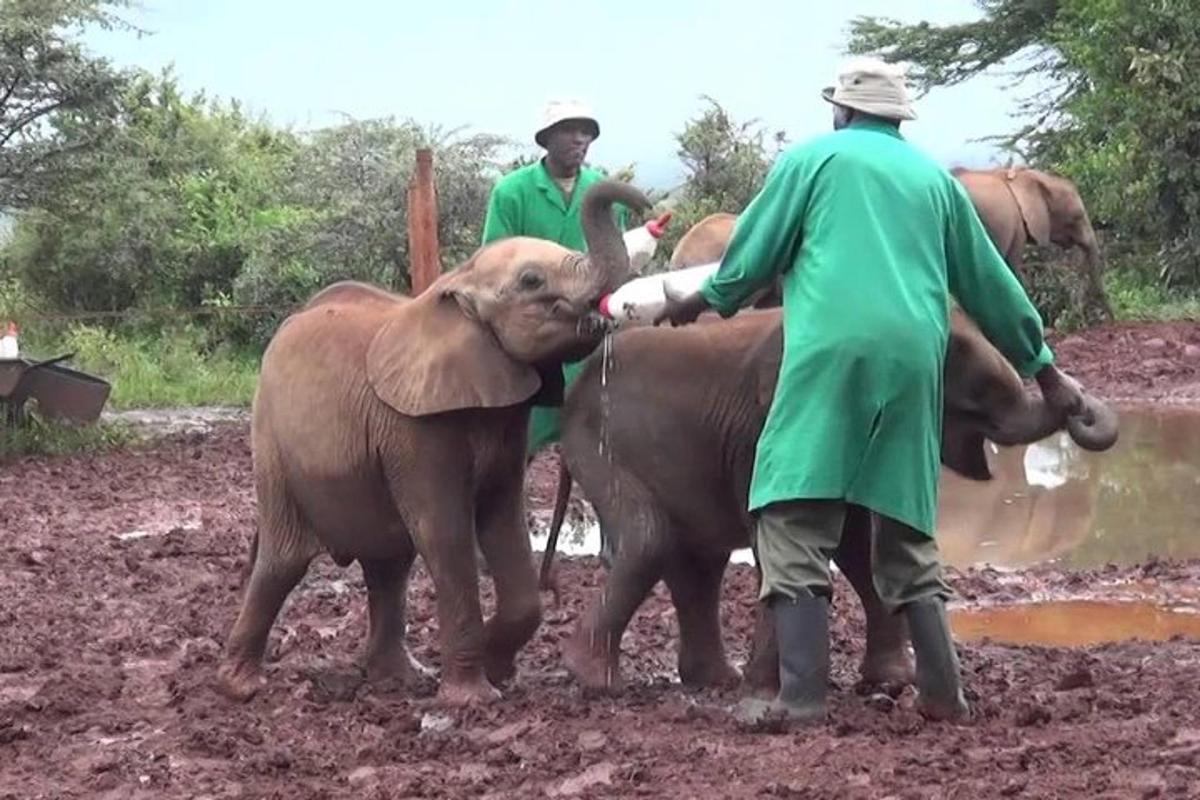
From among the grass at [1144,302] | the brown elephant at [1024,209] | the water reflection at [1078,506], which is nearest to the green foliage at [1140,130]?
the grass at [1144,302]

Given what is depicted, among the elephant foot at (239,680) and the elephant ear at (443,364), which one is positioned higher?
the elephant ear at (443,364)

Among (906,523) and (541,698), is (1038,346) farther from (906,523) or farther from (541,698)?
(541,698)

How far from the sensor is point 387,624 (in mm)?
7152

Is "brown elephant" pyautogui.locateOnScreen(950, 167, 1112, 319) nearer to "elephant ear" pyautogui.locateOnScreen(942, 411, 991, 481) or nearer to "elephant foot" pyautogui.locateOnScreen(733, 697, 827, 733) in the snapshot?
"elephant ear" pyautogui.locateOnScreen(942, 411, 991, 481)

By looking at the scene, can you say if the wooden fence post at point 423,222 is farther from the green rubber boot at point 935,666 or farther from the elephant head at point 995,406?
the green rubber boot at point 935,666

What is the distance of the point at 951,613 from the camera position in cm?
860

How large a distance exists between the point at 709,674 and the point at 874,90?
202cm

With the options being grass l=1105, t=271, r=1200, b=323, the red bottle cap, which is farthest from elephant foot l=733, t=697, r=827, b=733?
grass l=1105, t=271, r=1200, b=323

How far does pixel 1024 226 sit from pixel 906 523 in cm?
1096

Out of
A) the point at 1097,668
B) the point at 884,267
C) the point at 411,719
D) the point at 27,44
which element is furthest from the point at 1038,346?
the point at 27,44

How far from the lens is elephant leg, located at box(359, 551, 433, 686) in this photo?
7.15 m

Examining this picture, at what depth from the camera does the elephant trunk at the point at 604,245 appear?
6.19 m

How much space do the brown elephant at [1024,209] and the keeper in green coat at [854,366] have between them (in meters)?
9.78

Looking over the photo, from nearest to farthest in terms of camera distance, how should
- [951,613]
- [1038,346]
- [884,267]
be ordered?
1. [884,267]
2. [1038,346]
3. [951,613]
